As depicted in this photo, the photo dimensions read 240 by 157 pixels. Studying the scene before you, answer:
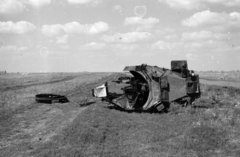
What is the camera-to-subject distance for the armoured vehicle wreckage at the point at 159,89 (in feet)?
42.4

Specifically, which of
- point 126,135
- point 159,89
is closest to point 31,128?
point 126,135

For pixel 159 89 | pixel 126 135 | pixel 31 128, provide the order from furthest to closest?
1. pixel 159 89
2. pixel 31 128
3. pixel 126 135

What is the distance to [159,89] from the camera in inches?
509

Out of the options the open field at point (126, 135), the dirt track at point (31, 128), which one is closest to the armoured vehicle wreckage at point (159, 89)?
the open field at point (126, 135)

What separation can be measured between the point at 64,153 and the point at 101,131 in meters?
2.21

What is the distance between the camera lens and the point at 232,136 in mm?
8336

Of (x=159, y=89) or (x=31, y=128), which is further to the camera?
(x=159, y=89)

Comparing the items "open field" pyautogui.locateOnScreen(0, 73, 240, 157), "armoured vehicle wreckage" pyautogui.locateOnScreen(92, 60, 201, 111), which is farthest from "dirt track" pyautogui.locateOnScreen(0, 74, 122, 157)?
"armoured vehicle wreckage" pyautogui.locateOnScreen(92, 60, 201, 111)

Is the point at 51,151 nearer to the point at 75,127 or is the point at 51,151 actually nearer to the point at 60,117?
the point at 75,127

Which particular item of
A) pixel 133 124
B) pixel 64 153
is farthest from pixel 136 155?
pixel 133 124

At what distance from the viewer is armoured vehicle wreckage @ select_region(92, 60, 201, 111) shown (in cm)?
1291

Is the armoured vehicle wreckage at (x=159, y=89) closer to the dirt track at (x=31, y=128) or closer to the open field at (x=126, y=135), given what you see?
the open field at (x=126, y=135)

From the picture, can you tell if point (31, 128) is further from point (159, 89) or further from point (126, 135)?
point (159, 89)

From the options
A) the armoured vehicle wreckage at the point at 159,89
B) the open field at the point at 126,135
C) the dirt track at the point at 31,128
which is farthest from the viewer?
the armoured vehicle wreckage at the point at 159,89
